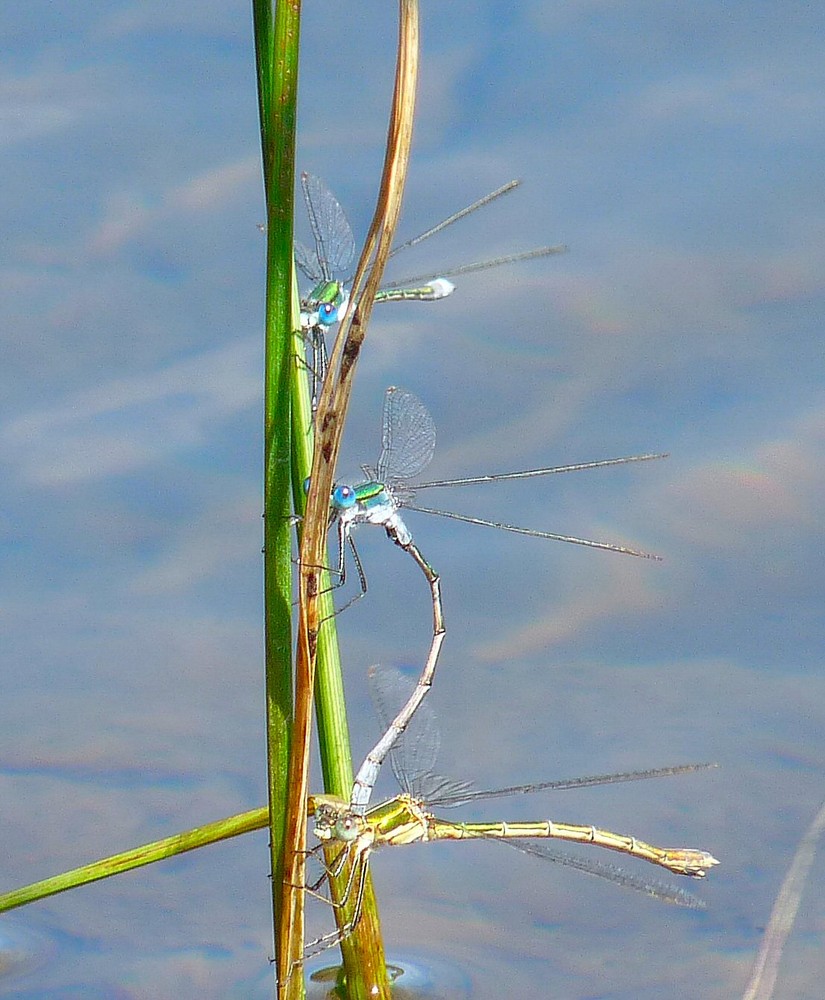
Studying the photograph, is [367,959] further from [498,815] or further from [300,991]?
[498,815]

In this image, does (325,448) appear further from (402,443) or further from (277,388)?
(402,443)

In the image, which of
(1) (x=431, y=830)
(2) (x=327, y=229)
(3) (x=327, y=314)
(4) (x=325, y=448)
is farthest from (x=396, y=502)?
(2) (x=327, y=229)

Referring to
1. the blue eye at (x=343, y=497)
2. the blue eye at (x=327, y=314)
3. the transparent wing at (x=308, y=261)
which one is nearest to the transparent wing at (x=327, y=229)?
the transparent wing at (x=308, y=261)

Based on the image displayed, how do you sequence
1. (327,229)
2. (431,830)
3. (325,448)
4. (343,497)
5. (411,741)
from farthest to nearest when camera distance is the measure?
(327,229) < (411,741) < (431,830) < (343,497) < (325,448)

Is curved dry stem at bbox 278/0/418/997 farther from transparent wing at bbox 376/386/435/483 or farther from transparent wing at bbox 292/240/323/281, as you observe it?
transparent wing at bbox 292/240/323/281

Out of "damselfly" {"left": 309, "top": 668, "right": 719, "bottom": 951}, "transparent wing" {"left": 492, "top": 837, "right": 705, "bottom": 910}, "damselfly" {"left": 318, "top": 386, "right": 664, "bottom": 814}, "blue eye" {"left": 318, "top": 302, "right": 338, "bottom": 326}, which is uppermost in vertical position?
"blue eye" {"left": 318, "top": 302, "right": 338, "bottom": 326}

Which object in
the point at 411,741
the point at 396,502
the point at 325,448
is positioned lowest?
the point at 411,741

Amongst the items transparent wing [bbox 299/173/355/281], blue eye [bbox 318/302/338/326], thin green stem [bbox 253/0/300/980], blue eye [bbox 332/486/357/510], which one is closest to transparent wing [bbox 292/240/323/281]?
transparent wing [bbox 299/173/355/281]
